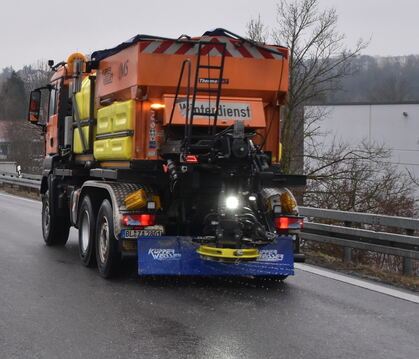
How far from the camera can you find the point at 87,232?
908cm

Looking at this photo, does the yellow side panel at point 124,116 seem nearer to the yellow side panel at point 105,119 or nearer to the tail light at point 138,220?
the yellow side panel at point 105,119

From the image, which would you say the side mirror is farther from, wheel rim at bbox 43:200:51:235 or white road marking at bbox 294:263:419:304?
white road marking at bbox 294:263:419:304

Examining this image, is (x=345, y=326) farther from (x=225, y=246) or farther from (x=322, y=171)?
(x=322, y=171)

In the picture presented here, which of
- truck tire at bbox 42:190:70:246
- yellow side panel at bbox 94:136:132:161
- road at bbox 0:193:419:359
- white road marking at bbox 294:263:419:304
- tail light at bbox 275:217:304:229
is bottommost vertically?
road at bbox 0:193:419:359

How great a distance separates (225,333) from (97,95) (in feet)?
15.1

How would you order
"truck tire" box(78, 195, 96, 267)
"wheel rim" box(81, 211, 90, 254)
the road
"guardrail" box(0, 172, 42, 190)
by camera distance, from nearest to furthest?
1. the road
2. "truck tire" box(78, 195, 96, 267)
3. "wheel rim" box(81, 211, 90, 254)
4. "guardrail" box(0, 172, 42, 190)

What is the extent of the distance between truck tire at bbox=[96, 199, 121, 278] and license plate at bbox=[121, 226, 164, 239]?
33 cm

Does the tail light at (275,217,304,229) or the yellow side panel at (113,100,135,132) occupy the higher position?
the yellow side panel at (113,100,135,132)

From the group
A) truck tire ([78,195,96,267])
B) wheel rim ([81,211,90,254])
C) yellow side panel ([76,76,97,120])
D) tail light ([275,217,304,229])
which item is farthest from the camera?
yellow side panel ([76,76,97,120])

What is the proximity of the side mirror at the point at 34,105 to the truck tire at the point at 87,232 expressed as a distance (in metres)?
2.76

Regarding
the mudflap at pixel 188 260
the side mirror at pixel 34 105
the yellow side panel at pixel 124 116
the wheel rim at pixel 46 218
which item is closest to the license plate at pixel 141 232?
the mudflap at pixel 188 260

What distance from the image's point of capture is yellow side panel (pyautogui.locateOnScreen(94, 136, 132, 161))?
781 centimetres

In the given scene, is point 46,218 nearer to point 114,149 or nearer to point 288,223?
point 114,149

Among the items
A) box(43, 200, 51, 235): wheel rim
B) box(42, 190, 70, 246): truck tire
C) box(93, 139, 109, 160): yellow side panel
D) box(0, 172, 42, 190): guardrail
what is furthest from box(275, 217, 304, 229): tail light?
box(0, 172, 42, 190): guardrail
